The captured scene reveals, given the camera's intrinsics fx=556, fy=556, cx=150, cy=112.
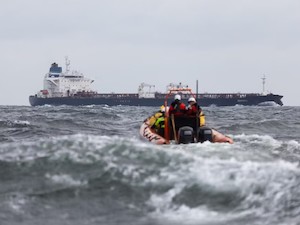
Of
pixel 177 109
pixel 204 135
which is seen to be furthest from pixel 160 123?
pixel 204 135

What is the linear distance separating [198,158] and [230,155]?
1234mm

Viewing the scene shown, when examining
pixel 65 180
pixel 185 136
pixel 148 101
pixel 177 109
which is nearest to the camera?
pixel 65 180

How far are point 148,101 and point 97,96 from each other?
33.6ft

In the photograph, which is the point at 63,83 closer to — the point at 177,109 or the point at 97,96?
the point at 97,96

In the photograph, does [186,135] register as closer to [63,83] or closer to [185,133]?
[185,133]

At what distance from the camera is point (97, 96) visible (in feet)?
356

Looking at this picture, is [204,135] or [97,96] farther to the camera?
[97,96]

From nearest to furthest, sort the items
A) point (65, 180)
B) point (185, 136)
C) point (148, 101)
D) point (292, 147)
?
point (65, 180) → point (185, 136) → point (292, 147) → point (148, 101)

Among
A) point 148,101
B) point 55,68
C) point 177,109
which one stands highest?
point 55,68

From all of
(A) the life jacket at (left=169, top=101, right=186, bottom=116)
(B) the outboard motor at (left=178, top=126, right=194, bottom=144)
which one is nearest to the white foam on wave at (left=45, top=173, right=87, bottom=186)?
(B) the outboard motor at (left=178, top=126, right=194, bottom=144)

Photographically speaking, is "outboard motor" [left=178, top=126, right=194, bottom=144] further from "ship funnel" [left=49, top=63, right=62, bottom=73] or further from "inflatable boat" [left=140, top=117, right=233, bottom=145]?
"ship funnel" [left=49, top=63, right=62, bottom=73]

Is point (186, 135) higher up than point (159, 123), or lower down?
lower down

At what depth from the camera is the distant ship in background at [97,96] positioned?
338 ft

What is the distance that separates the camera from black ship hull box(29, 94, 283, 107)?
103 metres
